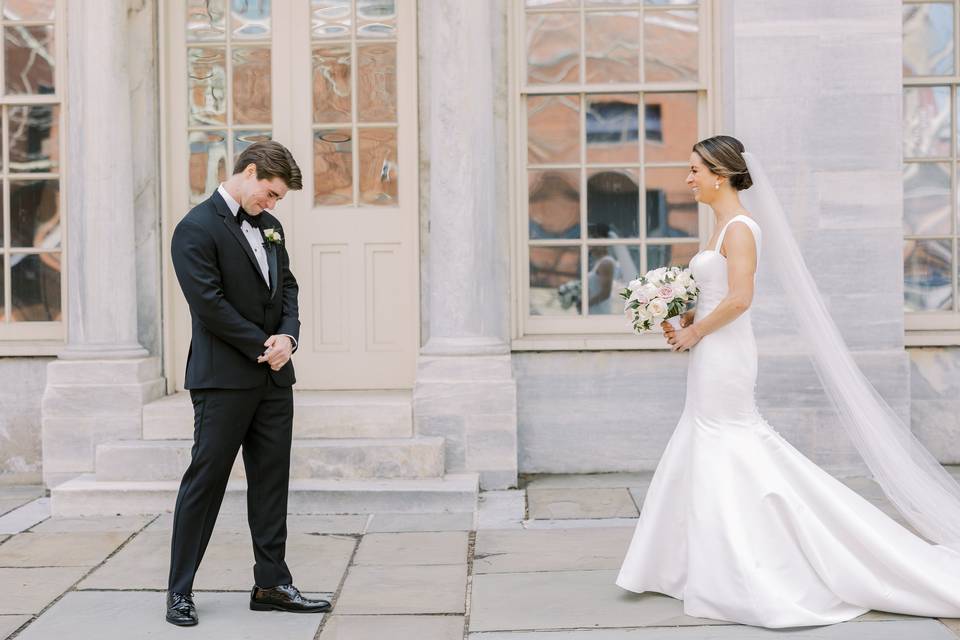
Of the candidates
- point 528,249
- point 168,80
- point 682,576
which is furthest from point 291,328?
point 168,80

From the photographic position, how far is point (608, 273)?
24.4 feet

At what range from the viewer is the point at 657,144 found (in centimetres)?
741

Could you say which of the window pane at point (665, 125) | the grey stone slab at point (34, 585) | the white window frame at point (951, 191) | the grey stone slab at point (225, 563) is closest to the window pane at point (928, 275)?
the white window frame at point (951, 191)

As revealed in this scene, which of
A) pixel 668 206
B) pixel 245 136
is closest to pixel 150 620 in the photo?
pixel 245 136

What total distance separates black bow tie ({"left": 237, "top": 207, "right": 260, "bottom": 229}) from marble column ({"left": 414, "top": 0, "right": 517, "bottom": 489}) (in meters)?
2.49

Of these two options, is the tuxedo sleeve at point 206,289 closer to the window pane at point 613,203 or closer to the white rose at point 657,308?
the white rose at point 657,308

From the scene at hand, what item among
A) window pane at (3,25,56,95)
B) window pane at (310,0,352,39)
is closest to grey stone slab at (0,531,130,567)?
window pane at (3,25,56,95)

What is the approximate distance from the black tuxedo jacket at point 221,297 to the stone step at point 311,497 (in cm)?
195

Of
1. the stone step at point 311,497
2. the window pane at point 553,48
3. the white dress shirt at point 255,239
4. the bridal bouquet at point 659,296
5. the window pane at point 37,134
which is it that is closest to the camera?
the white dress shirt at point 255,239

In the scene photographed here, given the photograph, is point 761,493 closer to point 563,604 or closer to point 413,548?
point 563,604

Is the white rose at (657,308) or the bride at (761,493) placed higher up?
the white rose at (657,308)

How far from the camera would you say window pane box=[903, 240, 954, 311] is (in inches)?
294

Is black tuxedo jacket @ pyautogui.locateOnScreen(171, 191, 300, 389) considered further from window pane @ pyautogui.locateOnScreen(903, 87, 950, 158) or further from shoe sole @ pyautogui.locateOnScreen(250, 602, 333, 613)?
window pane @ pyautogui.locateOnScreen(903, 87, 950, 158)

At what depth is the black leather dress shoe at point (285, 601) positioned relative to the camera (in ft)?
14.7
